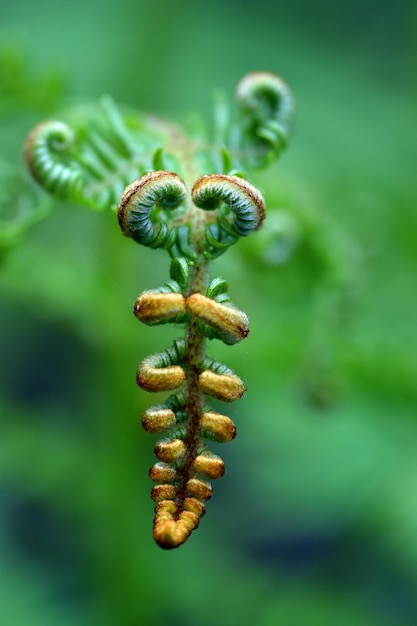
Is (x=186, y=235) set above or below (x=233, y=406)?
below

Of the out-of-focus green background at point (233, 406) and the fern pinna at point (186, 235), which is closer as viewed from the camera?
the fern pinna at point (186, 235)

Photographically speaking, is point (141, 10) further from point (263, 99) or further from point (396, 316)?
point (263, 99)

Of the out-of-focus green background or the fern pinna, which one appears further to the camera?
the out-of-focus green background

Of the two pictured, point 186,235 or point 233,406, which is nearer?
point 186,235

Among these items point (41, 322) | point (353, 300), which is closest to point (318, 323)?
point (353, 300)
